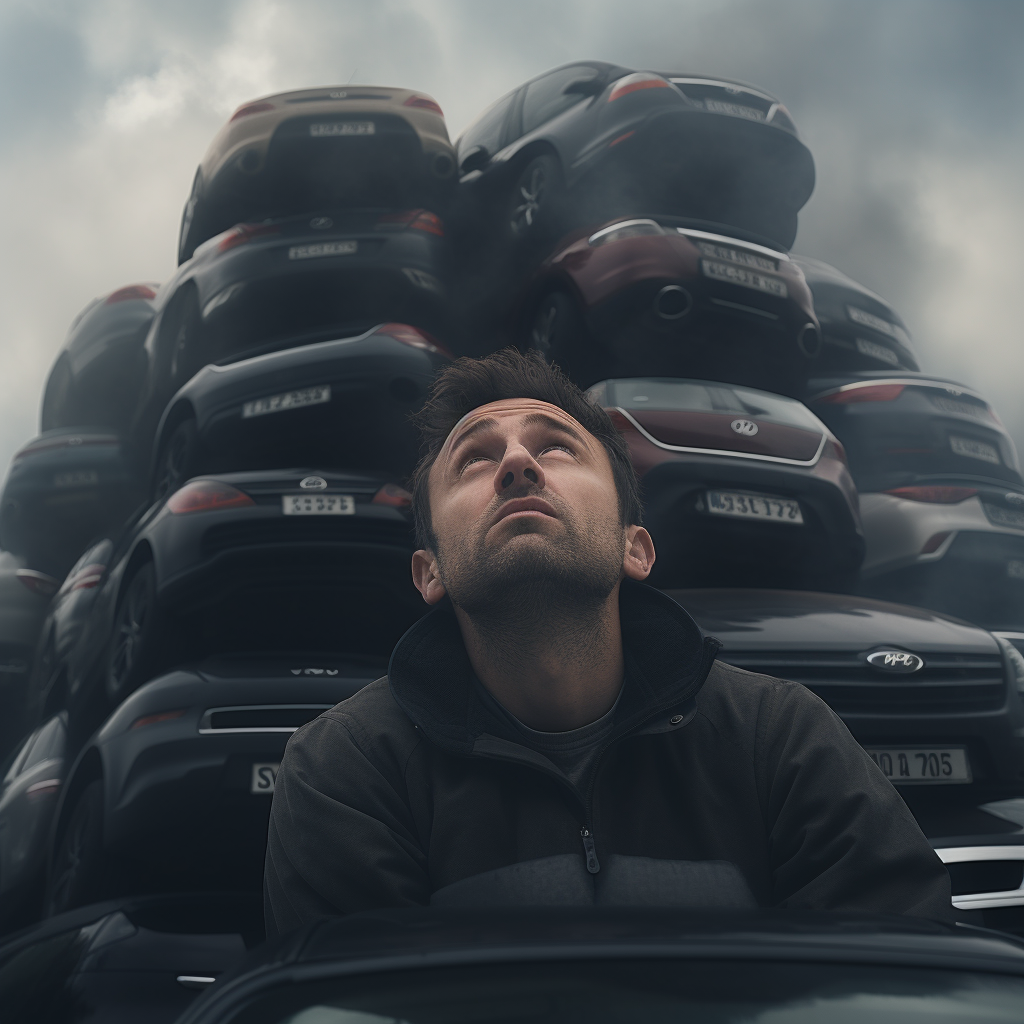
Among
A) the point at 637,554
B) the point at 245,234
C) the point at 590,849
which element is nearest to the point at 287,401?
the point at 245,234

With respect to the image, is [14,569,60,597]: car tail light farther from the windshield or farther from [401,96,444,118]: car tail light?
the windshield

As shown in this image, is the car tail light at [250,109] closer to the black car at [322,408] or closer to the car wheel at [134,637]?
the black car at [322,408]

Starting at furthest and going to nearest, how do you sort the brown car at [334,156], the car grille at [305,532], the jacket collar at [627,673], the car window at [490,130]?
the car window at [490,130]
the brown car at [334,156]
the car grille at [305,532]
the jacket collar at [627,673]

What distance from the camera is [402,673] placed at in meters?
1.54

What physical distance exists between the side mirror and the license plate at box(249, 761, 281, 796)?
3.10 m

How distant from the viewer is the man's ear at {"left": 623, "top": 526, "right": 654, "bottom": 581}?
1752mm

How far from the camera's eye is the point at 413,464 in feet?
10.9

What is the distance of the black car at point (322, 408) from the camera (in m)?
3.36

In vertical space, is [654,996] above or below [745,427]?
below

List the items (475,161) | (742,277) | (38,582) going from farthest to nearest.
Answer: (38,582) → (475,161) → (742,277)

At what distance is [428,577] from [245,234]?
287cm

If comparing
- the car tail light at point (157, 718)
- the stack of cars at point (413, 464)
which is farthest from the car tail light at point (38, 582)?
the car tail light at point (157, 718)

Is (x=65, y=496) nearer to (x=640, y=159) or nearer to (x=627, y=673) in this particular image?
(x=640, y=159)

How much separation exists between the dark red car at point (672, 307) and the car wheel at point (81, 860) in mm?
2025
